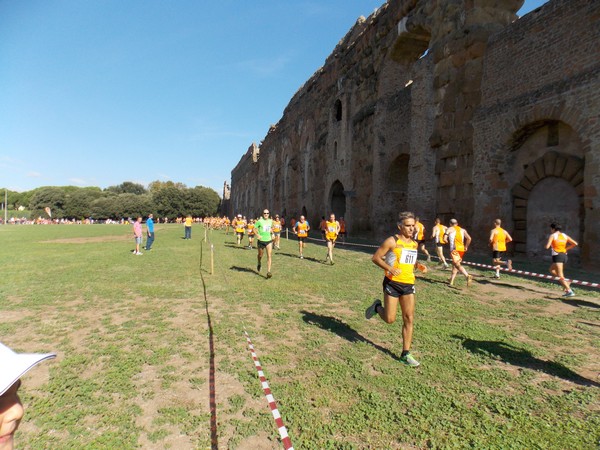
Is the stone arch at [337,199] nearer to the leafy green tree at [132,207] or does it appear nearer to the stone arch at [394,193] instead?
the stone arch at [394,193]

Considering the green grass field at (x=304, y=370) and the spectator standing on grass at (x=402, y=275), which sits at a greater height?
the spectator standing on grass at (x=402, y=275)

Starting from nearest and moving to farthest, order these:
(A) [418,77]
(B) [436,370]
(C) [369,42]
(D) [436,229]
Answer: (B) [436,370], (D) [436,229], (A) [418,77], (C) [369,42]

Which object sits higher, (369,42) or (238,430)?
(369,42)

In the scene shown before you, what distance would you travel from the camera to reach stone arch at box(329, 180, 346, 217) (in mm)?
25094

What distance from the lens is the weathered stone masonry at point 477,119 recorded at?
10.0m

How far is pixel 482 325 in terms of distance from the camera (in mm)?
5281

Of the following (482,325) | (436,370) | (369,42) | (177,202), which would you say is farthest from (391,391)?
(177,202)

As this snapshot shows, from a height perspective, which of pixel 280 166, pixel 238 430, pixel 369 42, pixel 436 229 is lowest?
pixel 238 430

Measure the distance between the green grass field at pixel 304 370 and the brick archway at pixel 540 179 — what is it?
447cm

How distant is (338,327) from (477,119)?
10798mm

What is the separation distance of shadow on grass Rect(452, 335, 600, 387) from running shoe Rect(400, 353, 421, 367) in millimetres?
892

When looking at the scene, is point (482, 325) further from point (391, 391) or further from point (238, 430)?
point (238, 430)

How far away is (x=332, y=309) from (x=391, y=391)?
2.85m

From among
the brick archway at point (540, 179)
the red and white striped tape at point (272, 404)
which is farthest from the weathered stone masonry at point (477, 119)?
the red and white striped tape at point (272, 404)
